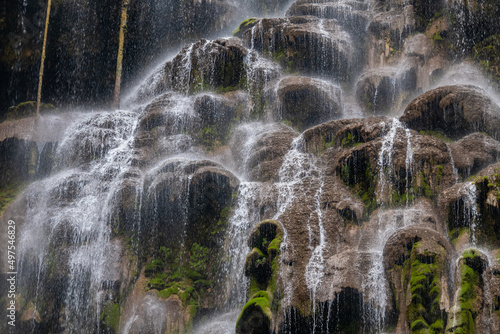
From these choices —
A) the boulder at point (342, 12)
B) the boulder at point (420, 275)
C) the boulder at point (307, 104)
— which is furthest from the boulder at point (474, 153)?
the boulder at point (342, 12)

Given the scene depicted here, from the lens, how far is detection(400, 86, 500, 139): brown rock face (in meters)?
12.9

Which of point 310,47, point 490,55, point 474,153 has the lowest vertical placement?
point 474,153

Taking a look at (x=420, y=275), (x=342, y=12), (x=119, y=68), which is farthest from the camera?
(x=342, y=12)

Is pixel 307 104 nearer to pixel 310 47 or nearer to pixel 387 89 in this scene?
pixel 387 89

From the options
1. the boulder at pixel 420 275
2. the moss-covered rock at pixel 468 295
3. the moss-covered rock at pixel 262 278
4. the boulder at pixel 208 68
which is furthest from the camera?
the boulder at pixel 208 68

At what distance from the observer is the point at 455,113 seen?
13.3 meters

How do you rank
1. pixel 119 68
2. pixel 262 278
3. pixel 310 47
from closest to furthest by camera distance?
pixel 262 278 < pixel 310 47 < pixel 119 68

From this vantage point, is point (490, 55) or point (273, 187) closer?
point (273, 187)

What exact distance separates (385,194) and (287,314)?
4.14 m

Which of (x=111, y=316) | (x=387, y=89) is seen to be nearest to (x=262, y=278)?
(x=111, y=316)

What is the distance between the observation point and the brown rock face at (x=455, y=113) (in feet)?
42.5

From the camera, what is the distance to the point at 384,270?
960 cm

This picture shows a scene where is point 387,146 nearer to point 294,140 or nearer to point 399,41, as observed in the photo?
point 294,140

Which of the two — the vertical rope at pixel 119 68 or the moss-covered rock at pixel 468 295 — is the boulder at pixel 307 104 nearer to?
the vertical rope at pixel 119 68
